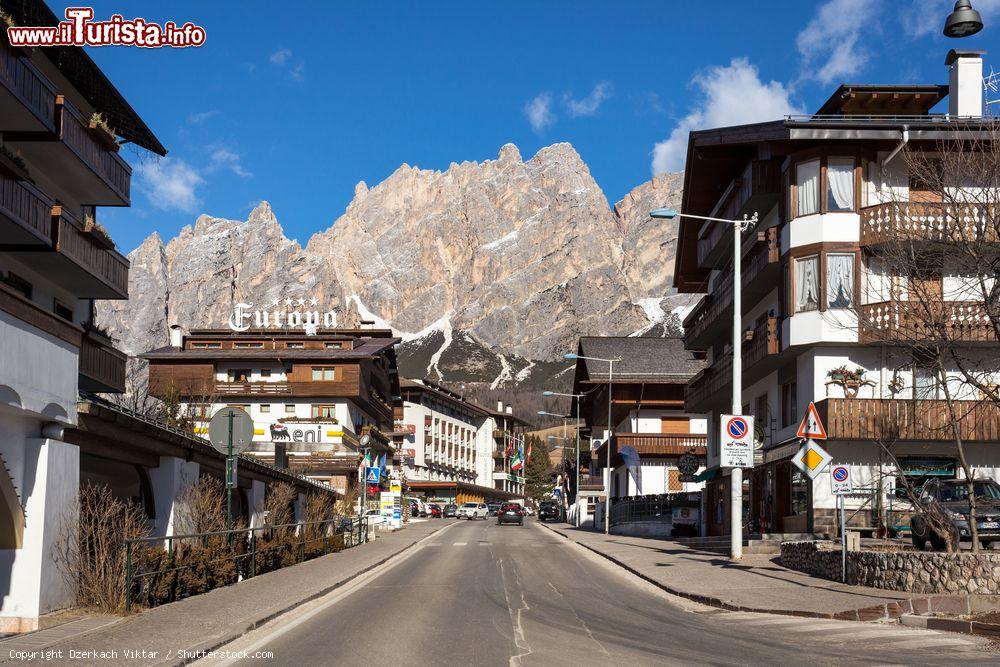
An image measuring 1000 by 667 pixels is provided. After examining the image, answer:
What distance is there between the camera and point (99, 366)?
29328mm

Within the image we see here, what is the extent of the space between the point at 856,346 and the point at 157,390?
6131 centimetres

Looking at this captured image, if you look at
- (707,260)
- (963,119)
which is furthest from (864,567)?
(707,260)

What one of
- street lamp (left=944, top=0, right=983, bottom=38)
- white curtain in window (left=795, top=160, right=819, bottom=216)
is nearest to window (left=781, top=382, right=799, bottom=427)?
white curtain in window (left=795, top=160, right=819, bottom=216)

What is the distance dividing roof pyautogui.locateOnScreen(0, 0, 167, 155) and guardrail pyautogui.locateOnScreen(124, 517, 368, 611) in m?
14.2

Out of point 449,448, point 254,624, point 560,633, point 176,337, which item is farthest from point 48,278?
point 449,448

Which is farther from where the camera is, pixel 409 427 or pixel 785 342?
pixel 409 427

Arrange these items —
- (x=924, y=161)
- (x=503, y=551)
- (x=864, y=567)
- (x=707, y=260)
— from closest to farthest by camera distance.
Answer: (x=864, y=567) < (x=924, y=161) < (x=503, y=551) < (x=707, y=260)

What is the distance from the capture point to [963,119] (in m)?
33.2

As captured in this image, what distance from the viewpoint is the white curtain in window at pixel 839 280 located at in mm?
32406

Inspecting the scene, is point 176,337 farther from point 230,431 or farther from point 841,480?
point 841,480

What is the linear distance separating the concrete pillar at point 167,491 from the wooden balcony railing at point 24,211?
6867 millimetres

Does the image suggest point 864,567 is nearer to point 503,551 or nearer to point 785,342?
point 785,342

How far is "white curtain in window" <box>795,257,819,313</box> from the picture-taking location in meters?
32.8

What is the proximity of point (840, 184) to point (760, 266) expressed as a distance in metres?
3.93
